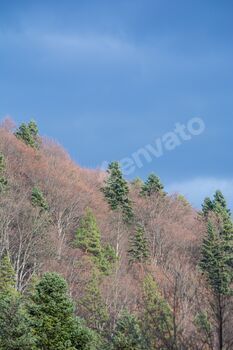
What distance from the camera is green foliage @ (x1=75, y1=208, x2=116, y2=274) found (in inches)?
1282

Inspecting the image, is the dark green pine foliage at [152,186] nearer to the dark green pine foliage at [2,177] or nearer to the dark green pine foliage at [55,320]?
the dark green pine foliage at [2,177]

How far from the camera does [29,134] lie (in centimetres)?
4644

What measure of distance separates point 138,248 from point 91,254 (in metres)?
5.63

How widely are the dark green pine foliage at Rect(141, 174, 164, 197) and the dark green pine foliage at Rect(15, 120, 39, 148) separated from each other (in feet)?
35.3

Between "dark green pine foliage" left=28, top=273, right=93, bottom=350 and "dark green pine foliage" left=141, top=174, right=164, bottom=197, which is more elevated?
"dark green pine foliage" left=141, top=174, right=164, bottom=197

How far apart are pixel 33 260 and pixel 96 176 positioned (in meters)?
24.2

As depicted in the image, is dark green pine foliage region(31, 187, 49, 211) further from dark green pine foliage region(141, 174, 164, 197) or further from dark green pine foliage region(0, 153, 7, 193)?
dark green pine foliage region(141, 174, 164, 197)

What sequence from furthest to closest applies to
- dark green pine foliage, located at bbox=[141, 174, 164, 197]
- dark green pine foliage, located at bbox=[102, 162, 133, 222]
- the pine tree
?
dark green pine foliage, located at bbox=[141, 174, 164, 197] → dark green pine foliage, located at bbox=[102, 162, 133, 222] → the pine tree

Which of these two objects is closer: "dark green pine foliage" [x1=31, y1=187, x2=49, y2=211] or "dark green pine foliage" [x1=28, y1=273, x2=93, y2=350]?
"dark green pine foliage" [x1=28, y1=273, x2=93, y2=350]

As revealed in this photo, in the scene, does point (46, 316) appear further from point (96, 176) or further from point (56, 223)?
point (96, 176)

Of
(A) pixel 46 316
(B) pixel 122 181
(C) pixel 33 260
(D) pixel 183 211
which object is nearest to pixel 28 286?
(C) pixel 33 260

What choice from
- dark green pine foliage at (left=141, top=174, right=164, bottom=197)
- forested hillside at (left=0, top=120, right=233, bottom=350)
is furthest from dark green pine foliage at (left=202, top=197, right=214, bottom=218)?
dark green pine foliage at (left=141, top=174, right=164, bottom=197)

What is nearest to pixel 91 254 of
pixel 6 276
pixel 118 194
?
pixel 6 276

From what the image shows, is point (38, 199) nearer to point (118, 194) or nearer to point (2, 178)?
point (2, 178)
